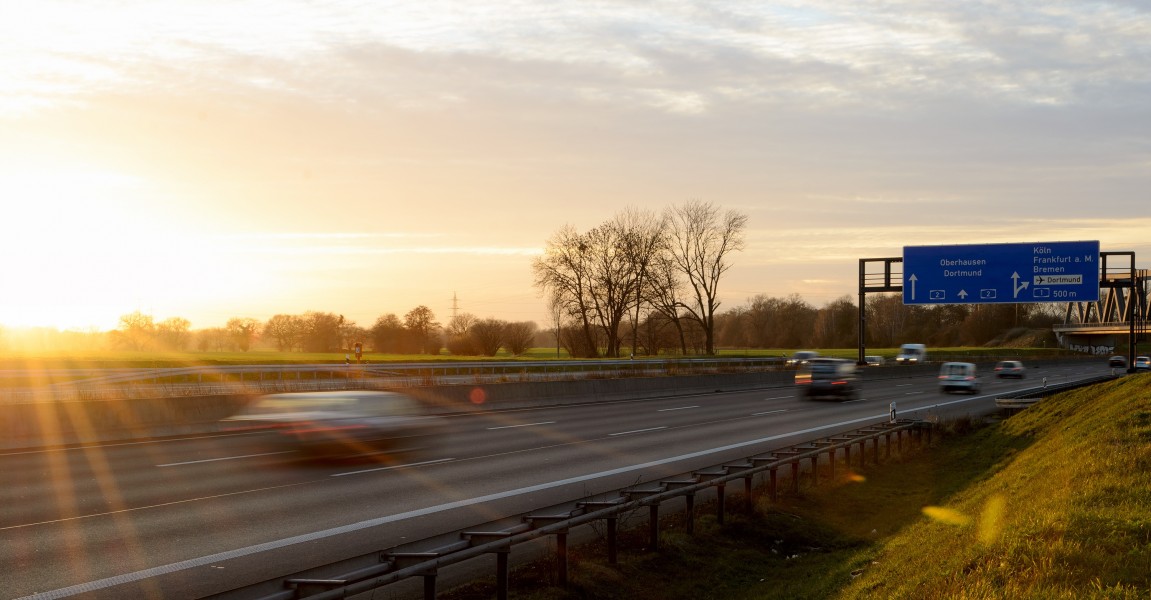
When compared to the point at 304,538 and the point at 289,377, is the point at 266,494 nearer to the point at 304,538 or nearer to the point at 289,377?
the point at 304,538

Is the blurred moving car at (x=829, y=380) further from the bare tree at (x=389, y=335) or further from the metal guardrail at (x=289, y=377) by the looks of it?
the bare tree at (x=389, y=335)

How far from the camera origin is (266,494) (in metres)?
13.7

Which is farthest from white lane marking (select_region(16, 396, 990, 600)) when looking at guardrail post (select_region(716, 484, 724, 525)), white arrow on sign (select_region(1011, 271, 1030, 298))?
white arrow on sign (select_region(1011, 271, 1030, 298))

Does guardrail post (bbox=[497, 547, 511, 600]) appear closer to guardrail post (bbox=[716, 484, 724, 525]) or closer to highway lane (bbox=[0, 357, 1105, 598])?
highway lane (bbox=[0, 357, 1105, 598])

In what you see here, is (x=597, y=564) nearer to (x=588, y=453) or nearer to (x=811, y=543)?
(x=811, y=543)

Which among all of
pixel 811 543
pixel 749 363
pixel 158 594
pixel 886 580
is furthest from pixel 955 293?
pixel 158 594

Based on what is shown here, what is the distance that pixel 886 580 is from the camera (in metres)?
8.59

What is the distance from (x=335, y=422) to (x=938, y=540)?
34.3ft

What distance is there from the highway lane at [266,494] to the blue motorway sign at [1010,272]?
76.2 feet

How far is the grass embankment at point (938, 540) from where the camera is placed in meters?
6.57

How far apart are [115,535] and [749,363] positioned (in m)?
52.6

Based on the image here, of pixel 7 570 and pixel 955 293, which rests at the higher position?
pixel 955 293

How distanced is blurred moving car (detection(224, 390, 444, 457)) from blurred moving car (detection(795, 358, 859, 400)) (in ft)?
78.2

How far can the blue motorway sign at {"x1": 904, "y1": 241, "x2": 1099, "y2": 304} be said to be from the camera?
4381 cm
